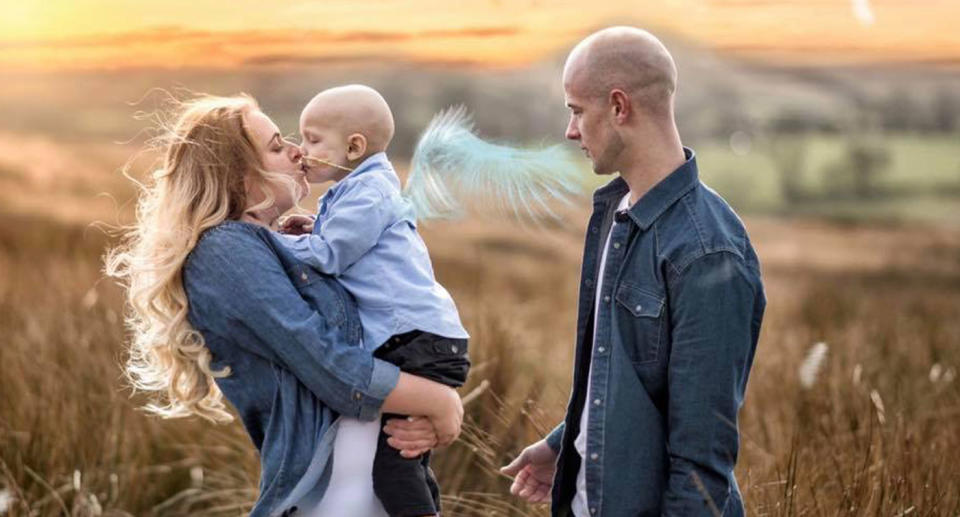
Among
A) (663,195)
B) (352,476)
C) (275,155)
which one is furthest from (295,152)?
(663,195)

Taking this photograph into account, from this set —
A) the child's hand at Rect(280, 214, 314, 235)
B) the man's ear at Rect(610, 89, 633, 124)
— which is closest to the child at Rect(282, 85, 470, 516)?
the child's hand at Rect(280, 214, 314, 235)

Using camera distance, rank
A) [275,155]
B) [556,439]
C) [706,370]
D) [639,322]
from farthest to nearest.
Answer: [556,439] → [275,155] → [639,322] → [706,370]

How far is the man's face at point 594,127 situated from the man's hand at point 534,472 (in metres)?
0.78

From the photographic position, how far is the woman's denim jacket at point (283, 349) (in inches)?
111

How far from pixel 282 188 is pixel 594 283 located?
2.43 feet

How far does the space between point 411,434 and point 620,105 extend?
0.86 meters

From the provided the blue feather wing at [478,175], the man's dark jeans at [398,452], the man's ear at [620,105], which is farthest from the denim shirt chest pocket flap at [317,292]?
the man's ear at [620,105]

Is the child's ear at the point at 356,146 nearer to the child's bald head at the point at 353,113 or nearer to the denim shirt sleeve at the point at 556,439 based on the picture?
the child's bald head at the point at 353,113

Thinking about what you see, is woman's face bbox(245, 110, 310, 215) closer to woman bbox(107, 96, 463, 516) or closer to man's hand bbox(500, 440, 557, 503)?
woman bbox(107, 96, 463, 516)

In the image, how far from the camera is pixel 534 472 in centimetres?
329

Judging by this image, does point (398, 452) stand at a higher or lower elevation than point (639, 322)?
lower

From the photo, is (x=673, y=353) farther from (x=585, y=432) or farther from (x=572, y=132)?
(x=572, y=132)

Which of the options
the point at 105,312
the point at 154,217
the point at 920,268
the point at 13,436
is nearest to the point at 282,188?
the point at 154,217

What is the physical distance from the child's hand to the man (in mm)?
728
